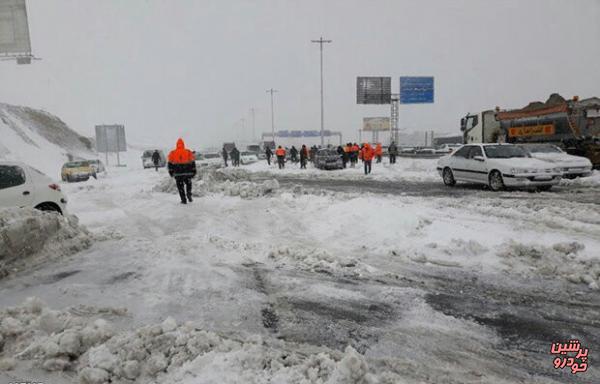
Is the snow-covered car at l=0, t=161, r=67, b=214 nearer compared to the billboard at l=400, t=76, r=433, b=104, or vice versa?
the snow-covered car at l=0, t=161, r=67, b=214

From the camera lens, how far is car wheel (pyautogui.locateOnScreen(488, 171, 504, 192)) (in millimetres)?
13516

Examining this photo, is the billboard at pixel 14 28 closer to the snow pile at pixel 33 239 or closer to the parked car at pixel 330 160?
the parked car at pixel 330 160

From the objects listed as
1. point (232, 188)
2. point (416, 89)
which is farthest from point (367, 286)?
point (416, 89)

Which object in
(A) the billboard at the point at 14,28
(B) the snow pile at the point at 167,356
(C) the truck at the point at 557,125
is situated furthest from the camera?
(A) the billboard at the point at 14,28

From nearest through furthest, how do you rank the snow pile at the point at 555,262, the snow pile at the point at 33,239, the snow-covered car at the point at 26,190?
the snow pile at the point at 555,262
the snow pile at the point at 33,239
the snow-covered car at the point at 26,190

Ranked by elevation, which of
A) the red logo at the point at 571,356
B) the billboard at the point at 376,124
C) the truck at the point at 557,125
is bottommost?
the red logo at the point at 571,356

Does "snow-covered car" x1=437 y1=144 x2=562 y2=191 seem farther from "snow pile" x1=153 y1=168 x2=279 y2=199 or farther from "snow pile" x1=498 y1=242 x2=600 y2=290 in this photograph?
"snow pile" x1=498 y1=242 x2=600 y2=290

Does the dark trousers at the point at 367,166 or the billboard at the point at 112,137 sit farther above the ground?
the billboard at the point at 112,137

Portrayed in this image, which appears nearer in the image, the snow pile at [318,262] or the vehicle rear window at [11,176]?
the snow pile at [318,262]

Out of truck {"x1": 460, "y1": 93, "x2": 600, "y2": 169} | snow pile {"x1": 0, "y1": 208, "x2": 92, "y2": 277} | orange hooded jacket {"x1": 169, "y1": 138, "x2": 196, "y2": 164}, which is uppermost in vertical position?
truck {"x1": 460, "y1": 93, "x2": 600, "y2": 169}

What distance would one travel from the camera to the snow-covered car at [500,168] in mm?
13055

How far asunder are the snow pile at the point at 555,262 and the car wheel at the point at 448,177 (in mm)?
10059

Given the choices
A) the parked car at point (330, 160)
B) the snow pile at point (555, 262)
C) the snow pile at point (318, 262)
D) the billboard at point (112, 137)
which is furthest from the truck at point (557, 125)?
the billboard at point (112, 137)

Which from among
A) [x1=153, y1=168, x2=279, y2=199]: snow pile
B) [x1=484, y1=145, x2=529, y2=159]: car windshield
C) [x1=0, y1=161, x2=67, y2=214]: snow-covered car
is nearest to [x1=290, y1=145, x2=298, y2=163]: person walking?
[x1=153, y1=168, x2=279, y2=199]: snow pile
